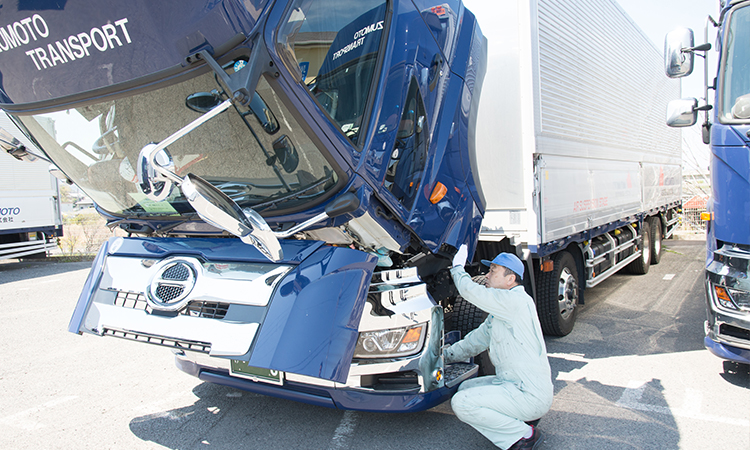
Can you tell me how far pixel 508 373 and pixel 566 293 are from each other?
2414 millimetres

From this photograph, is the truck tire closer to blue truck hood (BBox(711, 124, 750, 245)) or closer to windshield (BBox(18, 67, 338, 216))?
blue truck hood (BBox(711, 124, 750, 245))

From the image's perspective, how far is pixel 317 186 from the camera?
8.70ft

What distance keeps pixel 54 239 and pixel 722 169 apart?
14.0m

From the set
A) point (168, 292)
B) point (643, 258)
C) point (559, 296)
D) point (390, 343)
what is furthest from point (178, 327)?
point (643, 258)

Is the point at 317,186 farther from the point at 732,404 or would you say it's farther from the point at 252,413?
the point at 732,404

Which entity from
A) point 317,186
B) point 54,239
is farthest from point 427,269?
point 54,239

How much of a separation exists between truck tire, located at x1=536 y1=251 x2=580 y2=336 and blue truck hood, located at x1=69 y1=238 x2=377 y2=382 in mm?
2677

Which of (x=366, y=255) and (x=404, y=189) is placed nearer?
(x=366, y=255)

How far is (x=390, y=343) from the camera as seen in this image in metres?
2.80

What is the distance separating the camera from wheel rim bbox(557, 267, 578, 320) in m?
4.92

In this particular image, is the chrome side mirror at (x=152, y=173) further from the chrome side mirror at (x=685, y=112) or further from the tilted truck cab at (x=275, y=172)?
the chrome side mirror at (x=685, y=112)

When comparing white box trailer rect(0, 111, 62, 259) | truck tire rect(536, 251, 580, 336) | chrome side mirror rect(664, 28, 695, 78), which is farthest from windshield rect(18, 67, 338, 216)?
white box trailer rect(0, 111, 62, 259)

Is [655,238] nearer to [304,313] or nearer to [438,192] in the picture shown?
[438,192]

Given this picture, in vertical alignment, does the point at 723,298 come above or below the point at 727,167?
below
